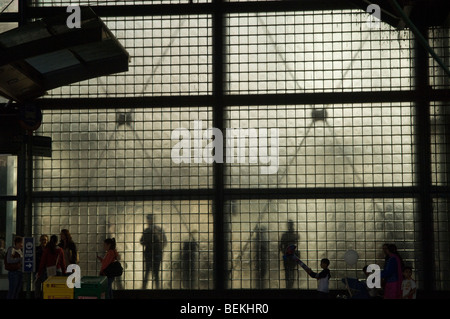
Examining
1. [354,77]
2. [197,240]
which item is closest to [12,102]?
[197,240]

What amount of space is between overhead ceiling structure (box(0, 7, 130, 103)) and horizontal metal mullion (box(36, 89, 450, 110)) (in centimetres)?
118

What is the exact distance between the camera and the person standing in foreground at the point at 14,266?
48.0ft

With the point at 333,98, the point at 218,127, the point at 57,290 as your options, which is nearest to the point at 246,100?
the point at 218,127

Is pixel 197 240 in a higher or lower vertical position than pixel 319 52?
lower

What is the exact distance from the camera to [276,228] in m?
15.5

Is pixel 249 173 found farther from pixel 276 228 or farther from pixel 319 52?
pixel 319 52

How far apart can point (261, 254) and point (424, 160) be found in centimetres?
405

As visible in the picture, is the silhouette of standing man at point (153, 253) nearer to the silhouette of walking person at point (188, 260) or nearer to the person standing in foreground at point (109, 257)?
the silhouette of walking person at point (188, 260)

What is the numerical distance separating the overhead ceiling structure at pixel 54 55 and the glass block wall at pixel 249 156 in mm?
1297

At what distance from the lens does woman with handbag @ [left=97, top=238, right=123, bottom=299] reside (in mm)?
14352

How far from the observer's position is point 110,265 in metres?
14.4

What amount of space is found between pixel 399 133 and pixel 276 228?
336cm

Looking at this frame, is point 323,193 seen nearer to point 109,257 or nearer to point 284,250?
point 284,250

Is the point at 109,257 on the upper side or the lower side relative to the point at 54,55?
lower
